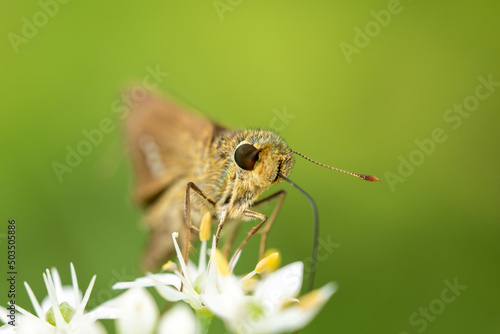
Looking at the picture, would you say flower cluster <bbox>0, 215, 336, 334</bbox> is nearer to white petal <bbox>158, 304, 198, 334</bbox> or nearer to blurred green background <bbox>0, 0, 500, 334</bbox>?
white petal <bbox>158, 304, 198, 334</bbox>

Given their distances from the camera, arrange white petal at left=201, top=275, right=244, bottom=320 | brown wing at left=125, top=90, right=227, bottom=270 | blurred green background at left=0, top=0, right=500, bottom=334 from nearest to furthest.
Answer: white petal at left=201, top=275, right=244, bottom=320 → brown wing at left=125, top=90, right=227, bottom=270 → blurred green background at left=0, top=0, right=500, bottom=334

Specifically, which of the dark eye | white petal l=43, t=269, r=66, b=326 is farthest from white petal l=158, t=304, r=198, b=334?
the dark eye

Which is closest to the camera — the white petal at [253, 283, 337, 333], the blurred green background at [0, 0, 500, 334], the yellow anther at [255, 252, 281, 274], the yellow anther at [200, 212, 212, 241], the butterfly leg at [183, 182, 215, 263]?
the white petal at [253, 283, 337, 333]

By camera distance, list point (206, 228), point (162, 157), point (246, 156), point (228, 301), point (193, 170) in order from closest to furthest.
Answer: point (228, 301)
point (206, 228)
point (246, 156)
point (193, 170)
point (162, 157)

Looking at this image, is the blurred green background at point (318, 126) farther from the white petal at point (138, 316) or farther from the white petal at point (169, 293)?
the white petal at point (138, 316)

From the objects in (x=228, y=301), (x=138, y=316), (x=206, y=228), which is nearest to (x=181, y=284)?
(x=206, y=228)

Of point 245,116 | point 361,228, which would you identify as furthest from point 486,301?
point 245,116

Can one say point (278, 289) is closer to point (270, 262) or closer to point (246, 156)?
point (270, 262)
